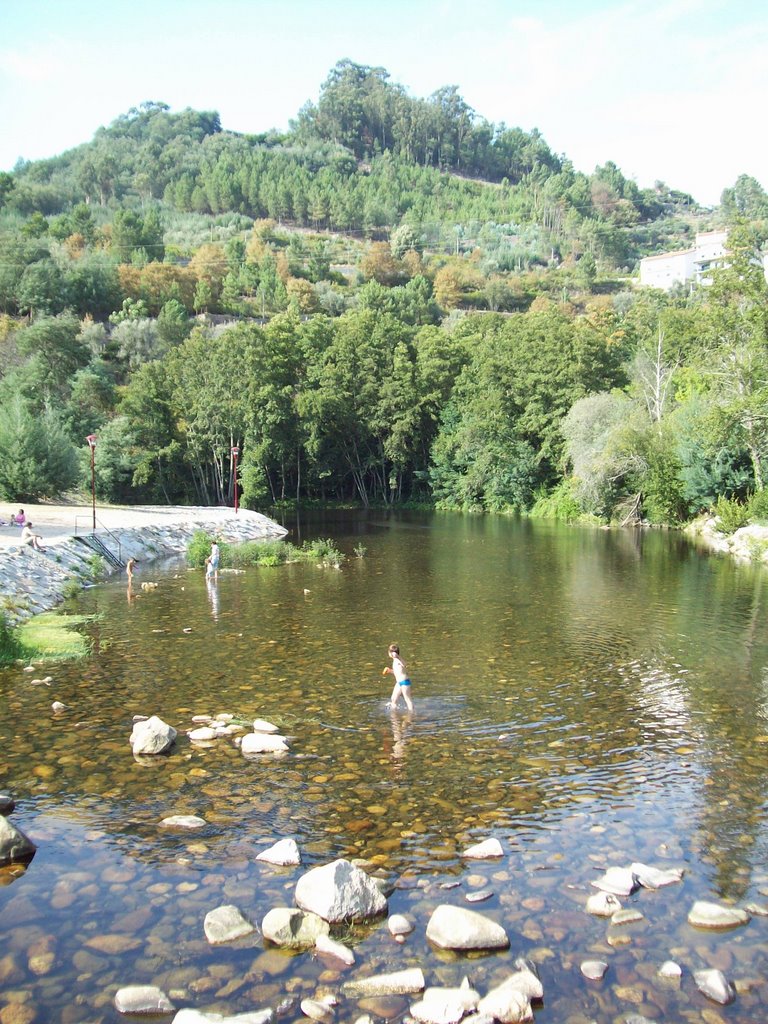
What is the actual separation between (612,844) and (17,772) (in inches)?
313

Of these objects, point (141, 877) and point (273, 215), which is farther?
point (273, 215)

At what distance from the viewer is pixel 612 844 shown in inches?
343

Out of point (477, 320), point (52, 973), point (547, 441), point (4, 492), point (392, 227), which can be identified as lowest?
point (52, 973)

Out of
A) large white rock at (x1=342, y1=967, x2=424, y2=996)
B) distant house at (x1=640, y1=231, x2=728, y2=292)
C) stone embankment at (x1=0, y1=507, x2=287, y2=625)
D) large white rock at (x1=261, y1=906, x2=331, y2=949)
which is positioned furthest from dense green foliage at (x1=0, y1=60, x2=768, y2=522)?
distant house at (x1=640, y1=231, x2=728, y2=292)

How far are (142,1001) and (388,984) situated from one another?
6.38 ft

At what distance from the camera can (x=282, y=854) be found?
821cm

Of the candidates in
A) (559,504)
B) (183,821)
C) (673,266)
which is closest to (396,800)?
(183,821)

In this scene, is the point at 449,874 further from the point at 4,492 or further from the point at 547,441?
the point at 547,441

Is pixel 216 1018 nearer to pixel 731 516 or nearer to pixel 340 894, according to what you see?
pixel 340 894

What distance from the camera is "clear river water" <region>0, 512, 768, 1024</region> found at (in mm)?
6449

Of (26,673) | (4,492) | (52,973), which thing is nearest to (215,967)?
(52,973)

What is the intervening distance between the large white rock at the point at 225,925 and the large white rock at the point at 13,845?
99.6 inches

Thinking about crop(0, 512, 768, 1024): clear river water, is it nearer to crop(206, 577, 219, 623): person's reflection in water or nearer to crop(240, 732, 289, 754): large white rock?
crop(240, 732, 289, 754): large white rock

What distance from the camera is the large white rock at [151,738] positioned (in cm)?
1120
